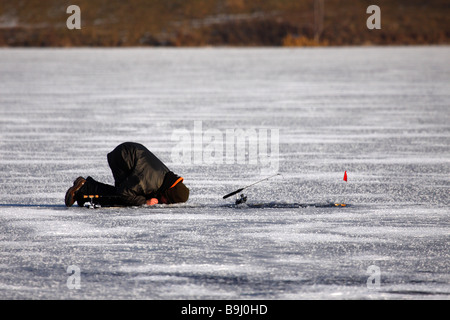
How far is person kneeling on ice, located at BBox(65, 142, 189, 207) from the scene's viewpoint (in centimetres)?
788

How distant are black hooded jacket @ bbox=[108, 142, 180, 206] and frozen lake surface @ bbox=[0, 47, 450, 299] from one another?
0.16 metres

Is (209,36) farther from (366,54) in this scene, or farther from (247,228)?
(247,228)

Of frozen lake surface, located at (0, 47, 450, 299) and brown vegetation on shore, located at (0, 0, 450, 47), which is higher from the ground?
brown vegetation on shore, located at (0, 0, 450, 47)

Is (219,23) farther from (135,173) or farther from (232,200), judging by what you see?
(135,173)

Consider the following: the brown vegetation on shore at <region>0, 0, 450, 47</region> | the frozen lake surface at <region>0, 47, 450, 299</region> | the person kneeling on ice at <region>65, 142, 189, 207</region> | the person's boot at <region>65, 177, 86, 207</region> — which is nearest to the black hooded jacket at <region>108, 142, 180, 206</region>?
the person kneeling on ice at <region>65, 142, 189, 207</region>

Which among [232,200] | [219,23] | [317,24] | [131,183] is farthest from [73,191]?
[219,23]

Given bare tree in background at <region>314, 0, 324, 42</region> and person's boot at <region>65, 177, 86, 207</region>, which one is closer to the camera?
person's boot at <region>65, 177, 86, 207</region>

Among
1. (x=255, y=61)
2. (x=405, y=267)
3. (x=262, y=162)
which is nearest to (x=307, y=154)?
(x=262, y=162)

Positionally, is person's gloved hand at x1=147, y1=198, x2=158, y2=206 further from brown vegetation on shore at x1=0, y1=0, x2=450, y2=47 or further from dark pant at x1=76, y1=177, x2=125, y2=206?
brown vegetation on shore at x1=0, y1=0, x2=450, y2=47

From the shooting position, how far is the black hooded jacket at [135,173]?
25.8 ft

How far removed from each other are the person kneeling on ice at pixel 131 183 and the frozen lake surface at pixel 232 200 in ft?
0.41

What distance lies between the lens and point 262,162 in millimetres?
10992

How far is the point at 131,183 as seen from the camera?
7887 mm

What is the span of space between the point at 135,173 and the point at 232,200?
1.08 m
